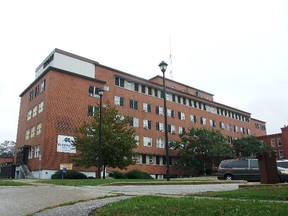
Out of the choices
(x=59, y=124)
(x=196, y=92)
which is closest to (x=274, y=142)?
(x=196, y=92)

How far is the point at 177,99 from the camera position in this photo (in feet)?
188

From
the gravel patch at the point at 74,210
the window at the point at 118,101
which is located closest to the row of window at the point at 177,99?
the window at the point at 118,101

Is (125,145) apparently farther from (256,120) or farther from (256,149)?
(256,120)

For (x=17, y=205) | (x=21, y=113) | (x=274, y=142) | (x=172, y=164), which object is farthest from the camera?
(x=274, y=142)

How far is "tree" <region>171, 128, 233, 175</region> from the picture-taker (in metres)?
47.8

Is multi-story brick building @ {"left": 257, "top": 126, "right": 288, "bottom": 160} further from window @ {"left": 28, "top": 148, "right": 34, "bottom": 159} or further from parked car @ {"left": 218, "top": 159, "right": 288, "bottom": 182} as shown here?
parked car @ {"left": 218, "top": 159, "right": 288, "bottom": 182}

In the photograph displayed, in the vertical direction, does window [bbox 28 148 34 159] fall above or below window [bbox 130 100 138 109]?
below

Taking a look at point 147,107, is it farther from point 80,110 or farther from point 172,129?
point 80,110

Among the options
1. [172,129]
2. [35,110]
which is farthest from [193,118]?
[35,110]

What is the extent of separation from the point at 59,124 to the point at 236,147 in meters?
37.1

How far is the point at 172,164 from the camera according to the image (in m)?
52.6

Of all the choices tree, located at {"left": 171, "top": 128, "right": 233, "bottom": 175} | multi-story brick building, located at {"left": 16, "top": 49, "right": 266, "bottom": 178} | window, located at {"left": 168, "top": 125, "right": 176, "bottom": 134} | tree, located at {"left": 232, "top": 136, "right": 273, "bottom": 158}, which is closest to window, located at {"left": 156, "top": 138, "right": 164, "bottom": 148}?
multi-story brick building, located at {"left": 16, "top": 49, "right": 266, "bottom": 178}

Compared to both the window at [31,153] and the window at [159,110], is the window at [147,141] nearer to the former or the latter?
the window at [159,110]

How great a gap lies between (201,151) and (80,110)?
64.8ft
